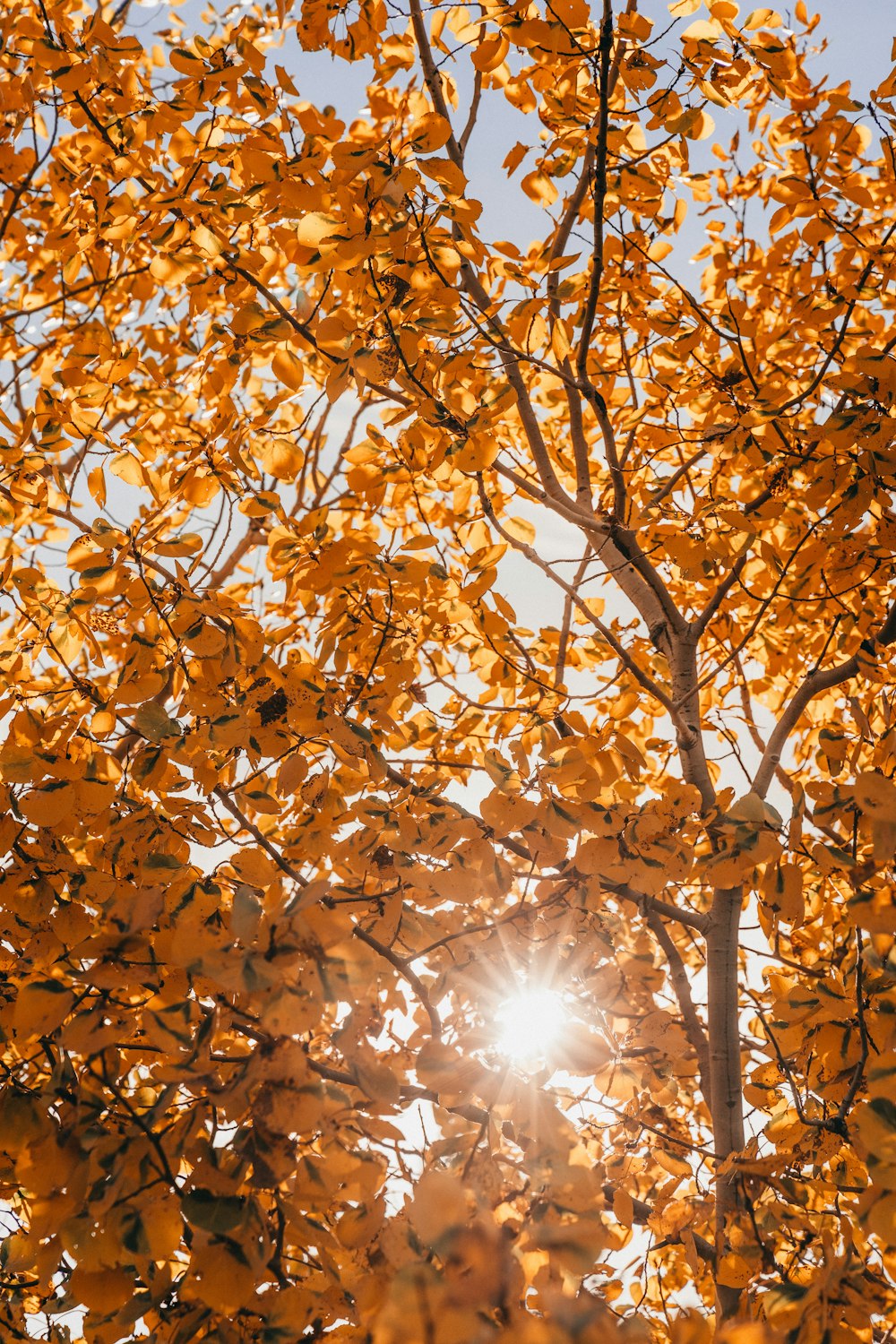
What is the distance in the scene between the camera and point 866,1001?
3.71 ft

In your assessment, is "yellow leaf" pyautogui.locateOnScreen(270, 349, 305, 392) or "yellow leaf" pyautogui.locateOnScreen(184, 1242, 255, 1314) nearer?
"yellow leaf" pyautogui.locateOnScreen(184, 1242, 255, 1314)

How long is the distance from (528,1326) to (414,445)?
3.94 feet

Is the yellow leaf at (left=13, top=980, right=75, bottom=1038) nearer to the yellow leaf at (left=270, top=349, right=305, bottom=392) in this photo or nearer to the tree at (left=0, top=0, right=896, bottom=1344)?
the tree at (left=0, top=0, right=896, bottom=1344)

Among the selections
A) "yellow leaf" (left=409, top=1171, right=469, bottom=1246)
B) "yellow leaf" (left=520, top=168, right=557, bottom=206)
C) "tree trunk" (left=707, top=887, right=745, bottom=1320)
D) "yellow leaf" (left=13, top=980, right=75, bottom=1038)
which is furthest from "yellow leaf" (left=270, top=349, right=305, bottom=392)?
"tree trunk" (left=707, top=887, right=745, bottom=1320)

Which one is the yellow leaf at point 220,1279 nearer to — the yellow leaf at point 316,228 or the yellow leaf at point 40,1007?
the yellow leaf at point 40,1007

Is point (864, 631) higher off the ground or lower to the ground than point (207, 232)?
lower

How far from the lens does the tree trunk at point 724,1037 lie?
1.70 metres

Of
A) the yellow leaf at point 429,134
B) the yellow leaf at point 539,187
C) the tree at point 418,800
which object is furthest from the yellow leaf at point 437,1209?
the yellow leaf at point 539,187

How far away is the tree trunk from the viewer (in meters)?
1.70

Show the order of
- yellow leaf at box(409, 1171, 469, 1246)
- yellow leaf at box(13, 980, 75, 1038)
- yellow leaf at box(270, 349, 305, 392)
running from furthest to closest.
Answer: yellow leaf at box(270, 349, 305, 392), yellow leaf at box(13, 980, 75, 1038), yellow leaf at box(409, 1171, 469, 1246)

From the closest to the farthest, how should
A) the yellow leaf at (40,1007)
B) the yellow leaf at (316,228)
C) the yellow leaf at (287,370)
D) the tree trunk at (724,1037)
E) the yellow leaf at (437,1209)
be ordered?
the yellow leaf at (437,1209), the yellow leaf at (40,1007), the yellow leaf at (316,228), the yellow leaf at (287,370), the tree trunk at (724,1037)

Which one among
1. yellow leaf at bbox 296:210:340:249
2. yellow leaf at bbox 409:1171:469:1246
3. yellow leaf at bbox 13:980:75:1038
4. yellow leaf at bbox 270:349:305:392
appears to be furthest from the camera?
yellow leaf at bbox 270:349:305:392

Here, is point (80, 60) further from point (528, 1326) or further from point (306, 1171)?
point (528, 1326)

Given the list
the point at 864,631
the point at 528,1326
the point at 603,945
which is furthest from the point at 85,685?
the point at 864,631
